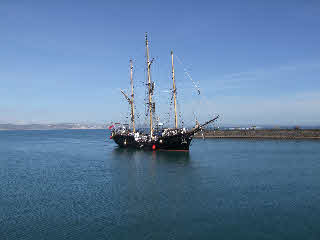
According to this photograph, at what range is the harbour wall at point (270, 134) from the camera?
379ft

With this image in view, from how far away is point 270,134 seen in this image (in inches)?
4865

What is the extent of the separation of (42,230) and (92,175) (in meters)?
25.3

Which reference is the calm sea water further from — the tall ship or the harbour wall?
the harbour wall

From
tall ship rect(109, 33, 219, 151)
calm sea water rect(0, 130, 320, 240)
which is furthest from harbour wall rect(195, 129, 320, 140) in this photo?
calm sea water rect(0, 130, 320, 240)

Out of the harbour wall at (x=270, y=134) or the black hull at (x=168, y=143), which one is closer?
the black hull at (x=168, y=143)

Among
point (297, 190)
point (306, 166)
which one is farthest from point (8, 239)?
point (306, 166)

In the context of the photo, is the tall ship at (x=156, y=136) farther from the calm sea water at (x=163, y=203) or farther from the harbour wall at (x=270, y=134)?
the harbour wall at (x=270, y=134)

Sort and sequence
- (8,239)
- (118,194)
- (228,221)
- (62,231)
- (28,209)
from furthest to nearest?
1. (118,194)
2. (28,209)
3. (228,221)
4. (62,231)
5. (8,239)

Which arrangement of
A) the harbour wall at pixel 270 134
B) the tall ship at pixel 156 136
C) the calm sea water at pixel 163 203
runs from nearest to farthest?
the calm sea water at pixel 163 203 < the tall ship at pixel 156 136 < the harbour wall at pixel 270 134

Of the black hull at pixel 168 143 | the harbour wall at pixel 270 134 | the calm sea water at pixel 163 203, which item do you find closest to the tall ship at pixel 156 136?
the black hull at pixel 168 143

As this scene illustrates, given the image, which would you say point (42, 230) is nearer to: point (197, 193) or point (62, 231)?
point (62, 231)

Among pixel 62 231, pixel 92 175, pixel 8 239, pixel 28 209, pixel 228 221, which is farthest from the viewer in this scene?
pixel 92 175

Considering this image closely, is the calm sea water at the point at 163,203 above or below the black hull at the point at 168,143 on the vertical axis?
below

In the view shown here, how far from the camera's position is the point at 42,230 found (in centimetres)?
2409
